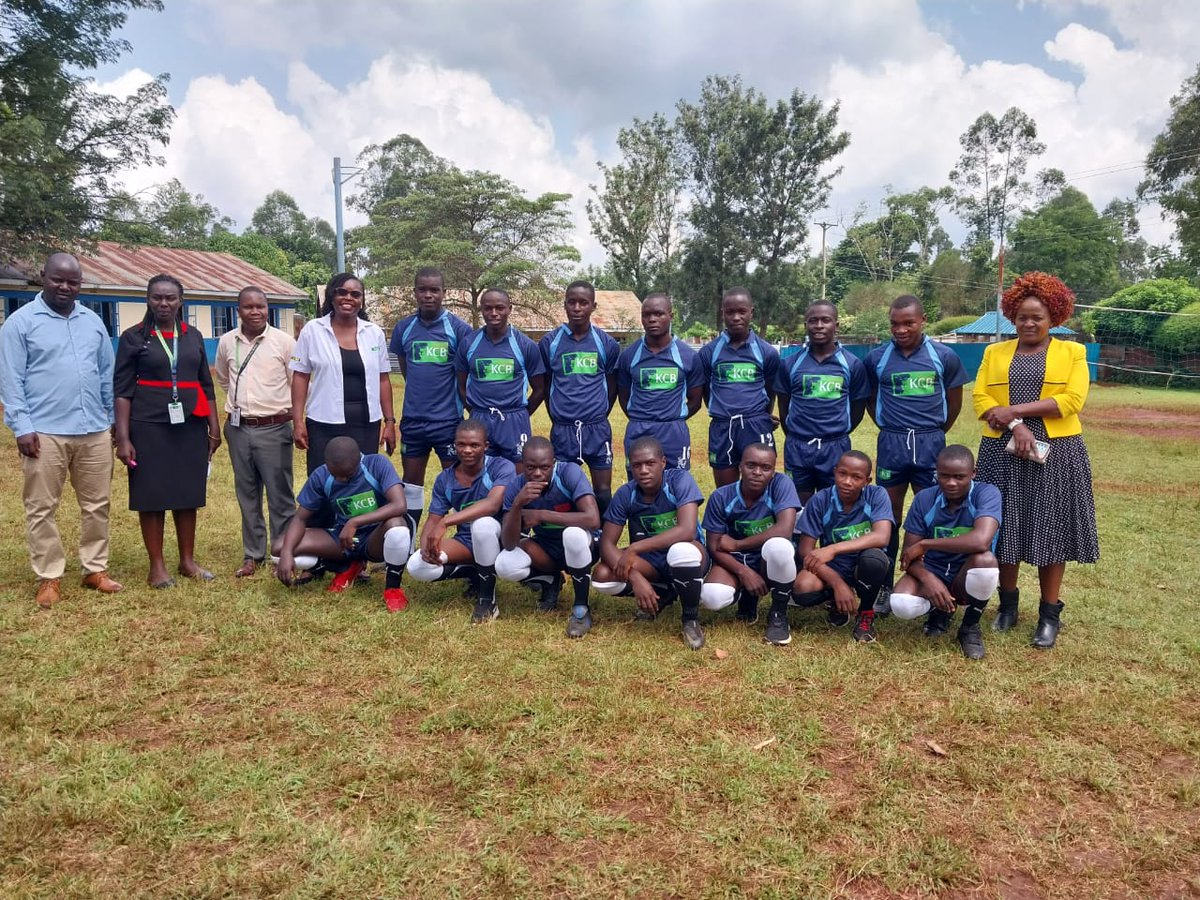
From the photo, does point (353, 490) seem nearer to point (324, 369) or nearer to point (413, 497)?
point (413, 497)

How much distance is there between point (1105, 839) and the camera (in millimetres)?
2703

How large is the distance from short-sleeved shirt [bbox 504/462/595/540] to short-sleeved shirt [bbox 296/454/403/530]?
2.66ft

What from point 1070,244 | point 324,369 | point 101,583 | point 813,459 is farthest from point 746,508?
point 1070,244

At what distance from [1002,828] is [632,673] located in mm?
1698

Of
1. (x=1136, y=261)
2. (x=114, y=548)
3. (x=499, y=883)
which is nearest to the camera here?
(x=499, y=883)

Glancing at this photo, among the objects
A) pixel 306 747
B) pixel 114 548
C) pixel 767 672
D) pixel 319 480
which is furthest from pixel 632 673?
pixel 114 548

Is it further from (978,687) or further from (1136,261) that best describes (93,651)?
(1136,261)

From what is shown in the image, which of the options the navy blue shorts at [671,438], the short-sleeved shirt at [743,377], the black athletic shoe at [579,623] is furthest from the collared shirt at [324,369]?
the short-sleeved shirt at [743,377]

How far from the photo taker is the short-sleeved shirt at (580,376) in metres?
5.27

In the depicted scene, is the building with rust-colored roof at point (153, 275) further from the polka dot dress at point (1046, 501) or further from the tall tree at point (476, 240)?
the polka dot dress at point (1046, 501)

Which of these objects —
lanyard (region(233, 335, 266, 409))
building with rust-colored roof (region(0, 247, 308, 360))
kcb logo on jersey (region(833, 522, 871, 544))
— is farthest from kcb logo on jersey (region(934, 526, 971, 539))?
building with rust-colored roof (region(0, 247, 308, 360))

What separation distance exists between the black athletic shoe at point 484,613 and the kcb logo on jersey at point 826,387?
2.30 meters

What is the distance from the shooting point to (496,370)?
5.22 metres

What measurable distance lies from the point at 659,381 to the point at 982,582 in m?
2.18
